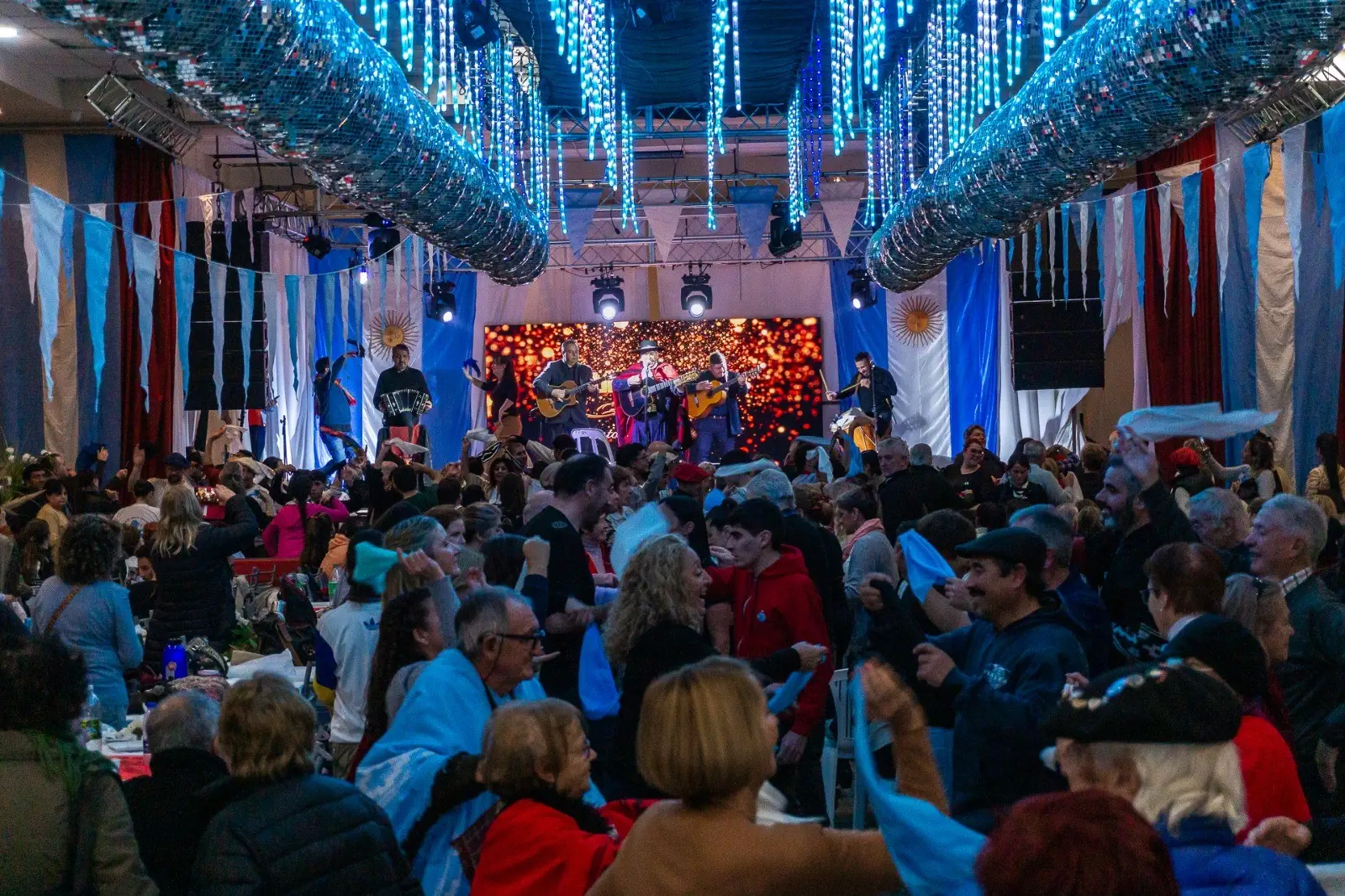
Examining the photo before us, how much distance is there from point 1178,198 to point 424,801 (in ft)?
43.9

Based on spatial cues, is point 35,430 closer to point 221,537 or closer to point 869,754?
point 221,537

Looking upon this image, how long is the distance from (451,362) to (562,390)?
311 centimetres

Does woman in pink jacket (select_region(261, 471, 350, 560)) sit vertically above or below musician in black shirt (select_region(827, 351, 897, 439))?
below

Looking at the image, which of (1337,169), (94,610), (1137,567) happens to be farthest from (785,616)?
(1337,169)

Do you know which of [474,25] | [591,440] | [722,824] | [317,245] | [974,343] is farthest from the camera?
[974,343]

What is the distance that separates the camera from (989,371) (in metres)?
21.2

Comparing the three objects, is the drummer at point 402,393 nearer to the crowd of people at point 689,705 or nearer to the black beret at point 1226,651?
the crowd of people at point 689,705

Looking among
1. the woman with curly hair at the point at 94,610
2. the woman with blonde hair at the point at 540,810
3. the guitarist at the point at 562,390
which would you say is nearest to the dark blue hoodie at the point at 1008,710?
the woman with blonde hair at the point at 540,810

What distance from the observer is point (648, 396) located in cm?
2061

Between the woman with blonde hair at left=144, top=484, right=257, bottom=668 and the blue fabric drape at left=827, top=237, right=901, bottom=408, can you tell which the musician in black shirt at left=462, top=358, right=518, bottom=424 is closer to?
the blue fabric drape at left=827, top=237, right=901, bottom=408

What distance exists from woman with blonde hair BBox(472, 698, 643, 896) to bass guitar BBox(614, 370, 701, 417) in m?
17.7

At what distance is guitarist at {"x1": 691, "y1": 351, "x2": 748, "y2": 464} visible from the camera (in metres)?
20.4

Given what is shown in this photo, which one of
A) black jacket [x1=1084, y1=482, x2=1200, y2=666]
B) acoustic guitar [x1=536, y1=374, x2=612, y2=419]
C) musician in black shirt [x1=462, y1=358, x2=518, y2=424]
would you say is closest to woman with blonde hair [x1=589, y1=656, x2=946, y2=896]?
black jacket [x1=1084, y1=482, x2=1200, y2=666]

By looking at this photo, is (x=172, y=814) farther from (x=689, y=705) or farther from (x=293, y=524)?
(x=293, y=524)
